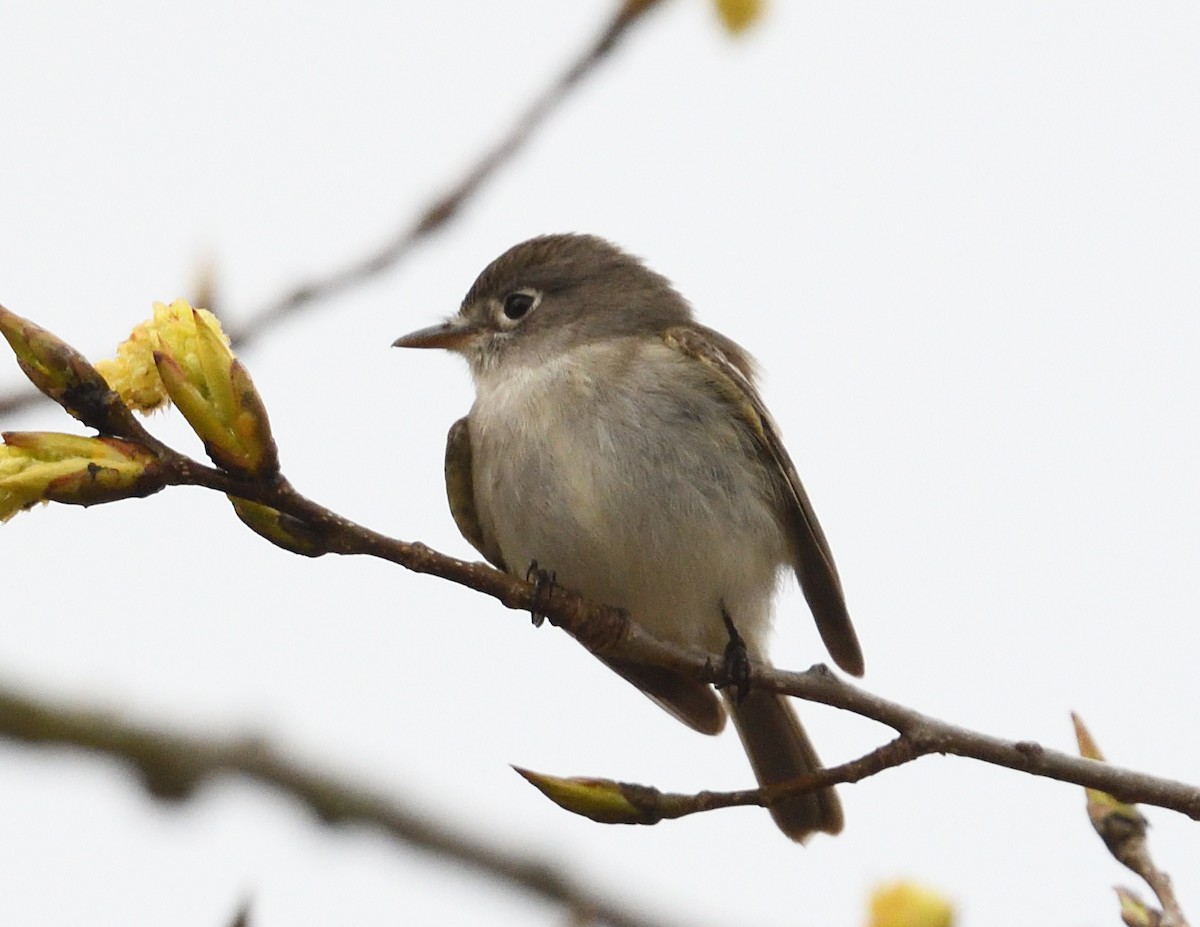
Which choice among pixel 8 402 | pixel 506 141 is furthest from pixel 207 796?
pixel 506 141

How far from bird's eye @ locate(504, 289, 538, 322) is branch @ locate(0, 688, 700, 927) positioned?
2207 mm

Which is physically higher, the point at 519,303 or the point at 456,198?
the point at 519,303

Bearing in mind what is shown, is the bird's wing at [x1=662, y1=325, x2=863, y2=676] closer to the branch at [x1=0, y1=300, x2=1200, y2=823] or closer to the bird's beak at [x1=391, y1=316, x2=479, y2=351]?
the bird's beak at [x1=391, y1=316, x2=479, y2=351]

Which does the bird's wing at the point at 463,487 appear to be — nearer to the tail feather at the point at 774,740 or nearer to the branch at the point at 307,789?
the tail feather at the point at 774,740

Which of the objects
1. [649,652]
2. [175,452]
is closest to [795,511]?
[649,652]

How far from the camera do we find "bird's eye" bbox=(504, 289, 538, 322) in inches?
213

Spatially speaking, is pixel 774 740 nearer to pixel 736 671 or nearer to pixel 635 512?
pixel 635 512

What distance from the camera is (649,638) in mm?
3180

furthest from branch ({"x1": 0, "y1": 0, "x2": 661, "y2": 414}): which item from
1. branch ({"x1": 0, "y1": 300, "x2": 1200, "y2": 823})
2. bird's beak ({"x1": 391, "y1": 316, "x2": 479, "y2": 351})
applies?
bird's beak ({"x1": 391, "y1": 316, "x2": 479, "y2": 351})

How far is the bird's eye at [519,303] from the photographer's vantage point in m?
5.41

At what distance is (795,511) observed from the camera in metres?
4.74

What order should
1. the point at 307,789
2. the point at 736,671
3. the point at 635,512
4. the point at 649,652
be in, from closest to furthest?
the point at 649,652
the point at 736,671
the point at 307,789
the point at 635,512

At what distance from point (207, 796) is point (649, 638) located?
1067mm

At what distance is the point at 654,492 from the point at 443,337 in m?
1.25
